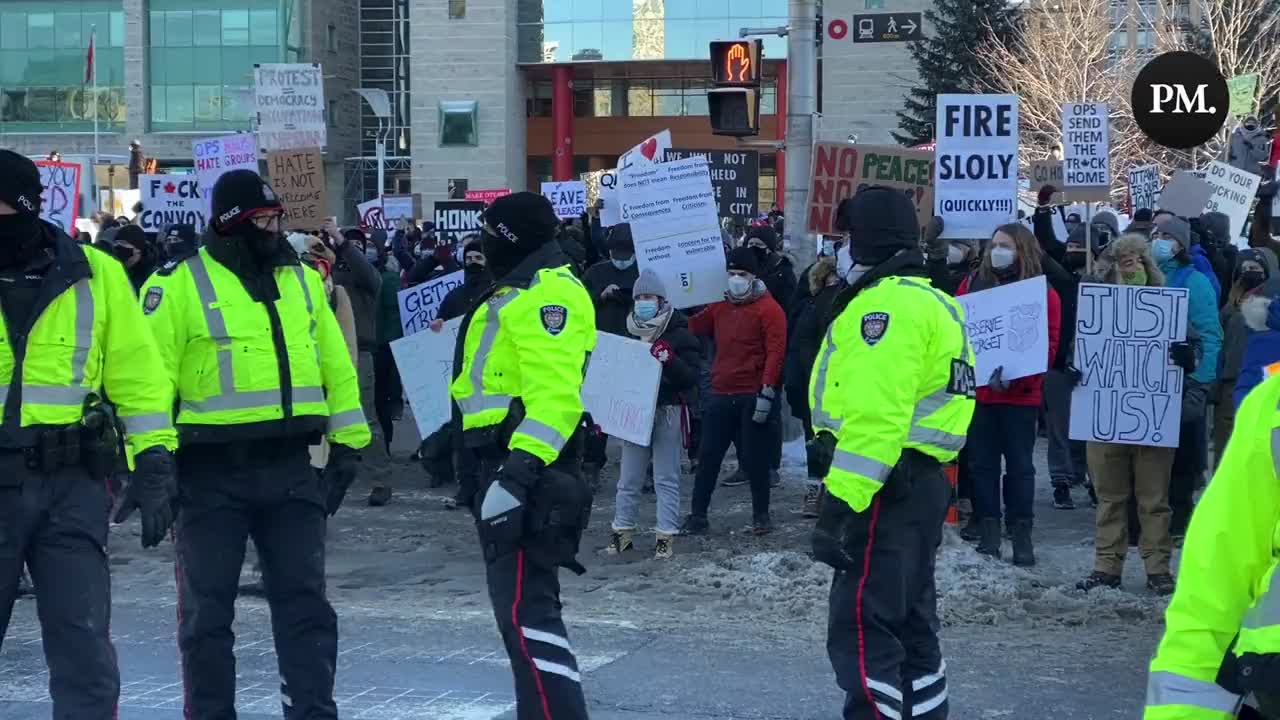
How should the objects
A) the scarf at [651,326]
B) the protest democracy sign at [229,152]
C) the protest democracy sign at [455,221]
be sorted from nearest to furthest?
the scarf at [651,326], the protest democracy sign at [229,152], the protest democracy sign at [455,221]

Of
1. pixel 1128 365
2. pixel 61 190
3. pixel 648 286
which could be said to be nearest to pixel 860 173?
pixel 648 286

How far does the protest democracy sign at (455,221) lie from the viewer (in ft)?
65.5

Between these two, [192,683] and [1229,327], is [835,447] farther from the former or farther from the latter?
[1229,327]

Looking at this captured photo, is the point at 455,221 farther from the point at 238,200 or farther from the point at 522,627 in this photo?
the point at 522,627

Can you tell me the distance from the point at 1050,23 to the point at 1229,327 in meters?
32.5

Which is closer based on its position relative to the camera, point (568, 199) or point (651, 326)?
point (651, 326)

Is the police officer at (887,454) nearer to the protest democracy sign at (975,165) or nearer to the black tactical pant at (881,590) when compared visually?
the black tactical pant at (881,590)

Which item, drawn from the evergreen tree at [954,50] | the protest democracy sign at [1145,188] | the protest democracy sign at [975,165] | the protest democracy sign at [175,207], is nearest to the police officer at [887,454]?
the protest democracy sign at [975,165]

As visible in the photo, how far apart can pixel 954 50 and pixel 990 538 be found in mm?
44882

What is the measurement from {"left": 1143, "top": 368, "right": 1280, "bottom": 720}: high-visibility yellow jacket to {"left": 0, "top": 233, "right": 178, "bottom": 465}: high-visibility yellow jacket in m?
3.38

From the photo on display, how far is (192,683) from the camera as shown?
18.9 feet

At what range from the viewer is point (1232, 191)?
16.7 metres

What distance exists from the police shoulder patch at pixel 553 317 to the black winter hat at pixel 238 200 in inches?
40.2

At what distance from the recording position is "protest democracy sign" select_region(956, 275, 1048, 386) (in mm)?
10281
